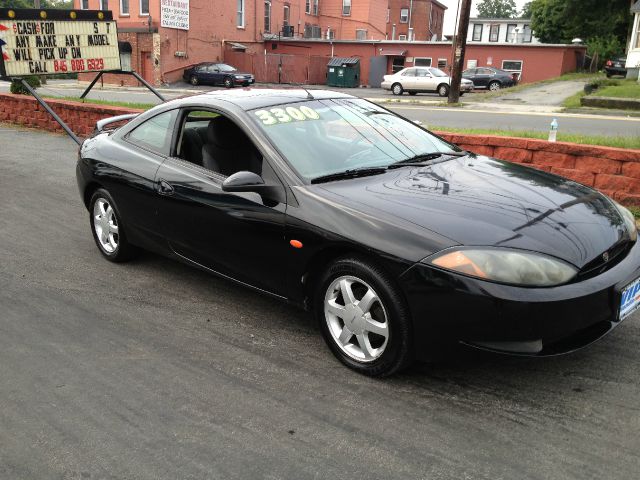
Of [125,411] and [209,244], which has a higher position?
[209,244]

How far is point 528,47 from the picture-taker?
43.6 meters

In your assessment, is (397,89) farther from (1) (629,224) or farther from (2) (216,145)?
(1) (629,224)

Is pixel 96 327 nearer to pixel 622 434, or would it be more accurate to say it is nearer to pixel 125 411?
pixel 125 411

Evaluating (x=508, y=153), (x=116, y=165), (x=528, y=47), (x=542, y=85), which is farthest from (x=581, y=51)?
(x=116, y=165)

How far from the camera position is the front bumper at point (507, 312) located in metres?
2.89

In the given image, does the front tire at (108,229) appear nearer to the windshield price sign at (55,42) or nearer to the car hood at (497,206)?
the car hood at (497,206)

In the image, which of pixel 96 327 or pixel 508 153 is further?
pixel 508 153

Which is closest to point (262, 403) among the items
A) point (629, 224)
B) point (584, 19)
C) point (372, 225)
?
point (372, 225)

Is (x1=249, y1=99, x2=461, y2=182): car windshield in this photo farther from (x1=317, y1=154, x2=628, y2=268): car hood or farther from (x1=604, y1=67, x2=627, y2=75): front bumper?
(x1=604, y1=67, x2=627, y2=75): front bumper

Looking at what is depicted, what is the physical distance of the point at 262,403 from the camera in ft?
10.5

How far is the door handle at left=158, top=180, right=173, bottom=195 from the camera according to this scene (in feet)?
14.5

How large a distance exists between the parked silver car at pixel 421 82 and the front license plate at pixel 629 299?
99.1 ft

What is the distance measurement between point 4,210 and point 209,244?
4.19m

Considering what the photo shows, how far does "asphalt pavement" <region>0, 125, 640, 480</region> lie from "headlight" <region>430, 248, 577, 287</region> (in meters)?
0.41
